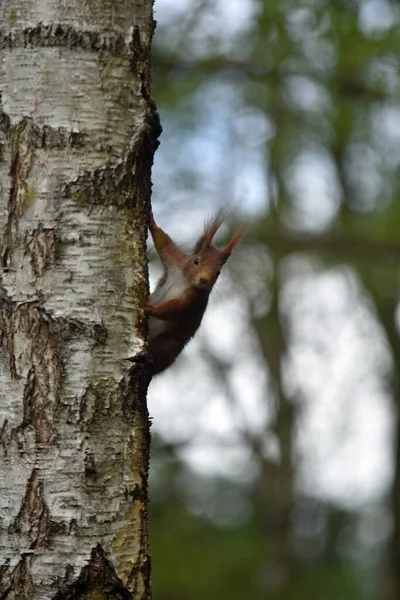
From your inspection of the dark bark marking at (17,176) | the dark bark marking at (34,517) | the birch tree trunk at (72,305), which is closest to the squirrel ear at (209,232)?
the birch tree trunk at (72,305)

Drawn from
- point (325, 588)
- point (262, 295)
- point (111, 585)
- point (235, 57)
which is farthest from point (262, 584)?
point (111, 585)

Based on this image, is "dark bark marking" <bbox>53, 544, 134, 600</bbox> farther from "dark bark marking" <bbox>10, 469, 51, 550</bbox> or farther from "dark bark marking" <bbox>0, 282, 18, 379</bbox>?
"dark bark marking" <bbox>0, 282, 18, 379</bbox>

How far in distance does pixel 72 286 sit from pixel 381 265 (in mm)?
4252

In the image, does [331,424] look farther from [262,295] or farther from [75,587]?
[75,587]

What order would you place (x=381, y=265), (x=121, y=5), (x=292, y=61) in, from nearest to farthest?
(x=121, y=5) < (x=292, y=61) < (x=381, y=265)

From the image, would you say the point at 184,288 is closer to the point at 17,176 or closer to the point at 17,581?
the point at 17,176

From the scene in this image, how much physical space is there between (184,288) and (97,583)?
4.42ft

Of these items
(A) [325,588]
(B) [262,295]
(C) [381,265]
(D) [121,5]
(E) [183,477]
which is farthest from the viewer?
(A) [325,588]

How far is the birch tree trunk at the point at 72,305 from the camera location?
2070 mm

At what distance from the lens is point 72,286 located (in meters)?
2.14

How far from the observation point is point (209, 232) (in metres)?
3.24

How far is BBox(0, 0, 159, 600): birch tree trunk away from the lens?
2070 mm

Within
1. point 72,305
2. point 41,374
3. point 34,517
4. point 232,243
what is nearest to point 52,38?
point 72,305

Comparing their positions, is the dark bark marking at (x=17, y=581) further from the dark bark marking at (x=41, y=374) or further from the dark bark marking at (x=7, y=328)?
the dark bark marking at (x=7, y=328)
